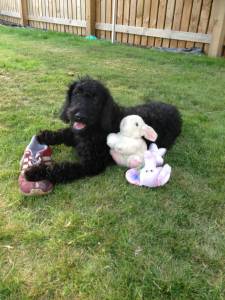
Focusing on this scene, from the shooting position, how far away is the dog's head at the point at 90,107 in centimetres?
288

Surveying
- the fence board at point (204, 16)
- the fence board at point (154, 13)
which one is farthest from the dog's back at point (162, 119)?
the fence board at point (154, 13)

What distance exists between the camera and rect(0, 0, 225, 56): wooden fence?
7742 millimetres

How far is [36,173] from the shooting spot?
270 cm

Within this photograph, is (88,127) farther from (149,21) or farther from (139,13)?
(139,13)

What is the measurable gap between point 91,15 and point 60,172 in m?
8.16

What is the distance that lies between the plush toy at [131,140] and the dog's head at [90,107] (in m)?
0.13

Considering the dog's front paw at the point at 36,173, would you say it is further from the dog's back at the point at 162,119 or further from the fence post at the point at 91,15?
the fence post at the point at 91,15

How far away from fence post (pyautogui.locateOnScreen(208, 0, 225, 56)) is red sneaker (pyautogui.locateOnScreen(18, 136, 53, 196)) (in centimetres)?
595

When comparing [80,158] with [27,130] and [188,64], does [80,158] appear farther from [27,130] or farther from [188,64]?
[188,64]

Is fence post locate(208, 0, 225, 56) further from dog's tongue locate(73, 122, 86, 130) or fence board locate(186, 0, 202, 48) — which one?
dog's tongue locate(73, 122, 86, 130)

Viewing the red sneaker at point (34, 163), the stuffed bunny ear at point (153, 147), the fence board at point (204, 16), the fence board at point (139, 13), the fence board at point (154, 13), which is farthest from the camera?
the fence board at point (139, 13)

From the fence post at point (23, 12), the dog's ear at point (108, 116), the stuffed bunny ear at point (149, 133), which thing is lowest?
the fence post at point (23, 12)

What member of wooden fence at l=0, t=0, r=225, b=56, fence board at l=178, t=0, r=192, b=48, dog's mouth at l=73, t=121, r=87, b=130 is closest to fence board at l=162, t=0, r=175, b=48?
wooden fence at l=0, t=0, r=225, b=56

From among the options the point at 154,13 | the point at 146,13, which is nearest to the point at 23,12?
the point at 146,13
